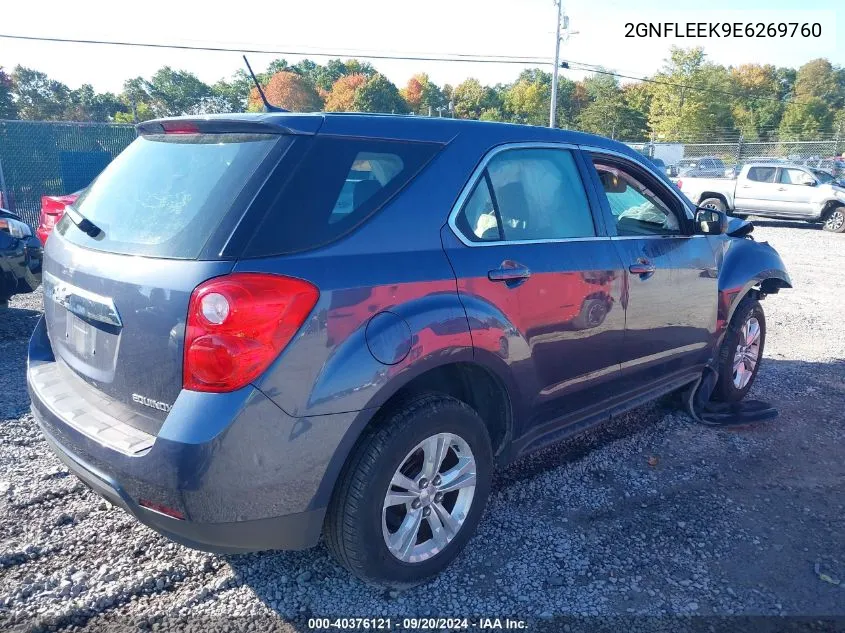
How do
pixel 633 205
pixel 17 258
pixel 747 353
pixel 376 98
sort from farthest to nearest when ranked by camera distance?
pixel 376 98 → pixel 17 258 → pixel 747 353 → pixel 633 205

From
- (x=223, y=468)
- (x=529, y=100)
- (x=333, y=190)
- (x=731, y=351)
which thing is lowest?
(x=731, y=351)

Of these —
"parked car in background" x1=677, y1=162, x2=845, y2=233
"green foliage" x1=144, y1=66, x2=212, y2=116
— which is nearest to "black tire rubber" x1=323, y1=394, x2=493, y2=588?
"parked car in background" x1=677, y1=162, x2=845, y2=233

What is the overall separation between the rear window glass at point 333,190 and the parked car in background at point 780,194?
15.9 metres

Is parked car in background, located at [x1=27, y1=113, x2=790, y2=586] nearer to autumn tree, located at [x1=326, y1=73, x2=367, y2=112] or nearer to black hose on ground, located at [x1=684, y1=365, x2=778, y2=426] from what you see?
black hose on ground, located at [x1=684, y1=365, x2=778, y2=426]

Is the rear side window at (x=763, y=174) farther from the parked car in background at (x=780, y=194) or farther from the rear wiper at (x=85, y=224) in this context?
the rear wiper at (x=85, y=224)

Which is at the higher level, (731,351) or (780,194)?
(731,351)

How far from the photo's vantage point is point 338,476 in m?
2.39

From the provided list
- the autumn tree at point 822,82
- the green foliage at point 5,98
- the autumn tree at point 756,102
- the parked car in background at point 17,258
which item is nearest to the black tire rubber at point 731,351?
the parked car in background at point 17,258

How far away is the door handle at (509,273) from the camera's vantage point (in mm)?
2737

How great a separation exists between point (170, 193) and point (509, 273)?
1380 mm

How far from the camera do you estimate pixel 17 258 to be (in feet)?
18.7

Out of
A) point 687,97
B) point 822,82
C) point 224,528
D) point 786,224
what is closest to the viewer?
point 224,528

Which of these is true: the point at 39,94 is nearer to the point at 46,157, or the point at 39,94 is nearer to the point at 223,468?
the point at 46,157

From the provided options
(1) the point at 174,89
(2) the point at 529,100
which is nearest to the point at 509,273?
(2) the point at 529,100
